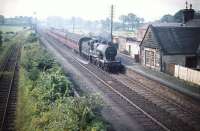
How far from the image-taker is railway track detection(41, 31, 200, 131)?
16391 millimetres

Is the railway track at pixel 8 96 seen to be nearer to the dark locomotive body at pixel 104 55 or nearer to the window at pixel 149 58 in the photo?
the dark locomotive body at pixel 104 55

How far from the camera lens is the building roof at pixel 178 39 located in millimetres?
33688

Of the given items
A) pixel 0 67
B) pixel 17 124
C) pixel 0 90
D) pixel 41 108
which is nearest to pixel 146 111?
pixel 41 108

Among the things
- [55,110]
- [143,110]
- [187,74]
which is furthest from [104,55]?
[55,110]

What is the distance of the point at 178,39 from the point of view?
34969 mm

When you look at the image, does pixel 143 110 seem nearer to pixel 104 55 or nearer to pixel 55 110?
pixel 55 110

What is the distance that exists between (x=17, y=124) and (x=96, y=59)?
20305 mm

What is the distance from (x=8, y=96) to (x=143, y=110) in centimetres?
1229

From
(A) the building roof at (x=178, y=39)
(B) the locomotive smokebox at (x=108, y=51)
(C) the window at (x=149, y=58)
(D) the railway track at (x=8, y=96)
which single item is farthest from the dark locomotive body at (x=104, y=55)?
(D) the railway track at (x=8, y=96)

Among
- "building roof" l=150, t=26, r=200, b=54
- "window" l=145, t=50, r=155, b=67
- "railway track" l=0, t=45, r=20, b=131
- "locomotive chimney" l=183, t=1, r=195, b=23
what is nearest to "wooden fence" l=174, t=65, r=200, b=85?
"building roof" l=150, t=26, r=200, b=54

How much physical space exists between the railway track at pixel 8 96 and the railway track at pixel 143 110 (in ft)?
27.1

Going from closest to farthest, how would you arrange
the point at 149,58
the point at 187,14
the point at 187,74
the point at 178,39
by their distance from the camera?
the point at 187,74 → the point at 178,39 → the point at 149,58 → the point at 187,14

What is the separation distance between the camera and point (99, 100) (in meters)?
17.3

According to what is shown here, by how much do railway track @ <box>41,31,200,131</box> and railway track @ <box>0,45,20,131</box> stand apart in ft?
27.1
